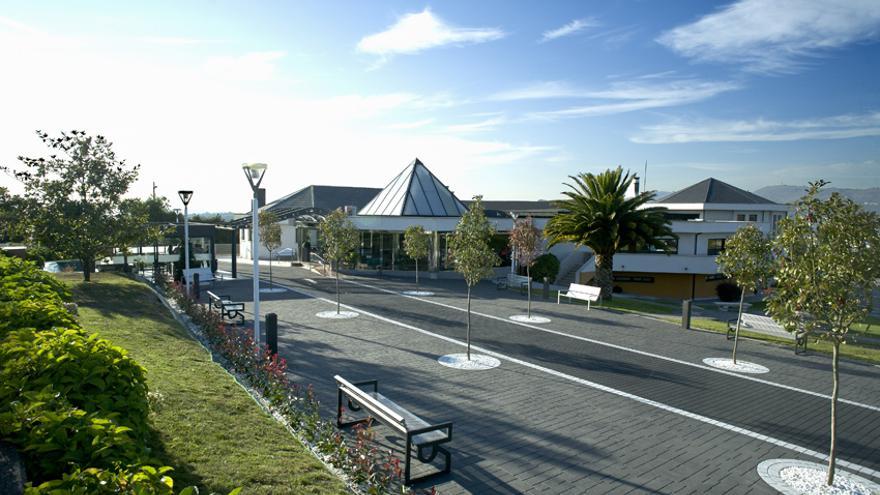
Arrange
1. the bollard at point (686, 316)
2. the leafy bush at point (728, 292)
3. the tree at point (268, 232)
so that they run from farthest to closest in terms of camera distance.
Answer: the leafy bush at point (728, 292) → the tree at point (268, 232) → the bollard at point (686, 316)

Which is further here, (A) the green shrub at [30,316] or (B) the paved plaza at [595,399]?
(B) the paved plaza at [595,399]

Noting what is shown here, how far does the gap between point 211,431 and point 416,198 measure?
Answer: 27.5 m

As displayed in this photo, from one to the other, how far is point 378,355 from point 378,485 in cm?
702

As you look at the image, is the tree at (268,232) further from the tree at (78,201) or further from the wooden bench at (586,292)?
the wooden bench at (586,292)

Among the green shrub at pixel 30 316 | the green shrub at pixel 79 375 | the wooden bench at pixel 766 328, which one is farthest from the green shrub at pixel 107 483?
the wooden bench at pixel 766 328

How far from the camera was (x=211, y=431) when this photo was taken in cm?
583

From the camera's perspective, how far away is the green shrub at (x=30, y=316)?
17.8 ft

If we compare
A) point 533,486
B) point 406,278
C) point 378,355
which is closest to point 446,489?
point 533,486

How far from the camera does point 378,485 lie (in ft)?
17.9

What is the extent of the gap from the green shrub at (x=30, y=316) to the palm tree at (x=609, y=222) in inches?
779

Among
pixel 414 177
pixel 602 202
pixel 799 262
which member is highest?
pixel 414 177

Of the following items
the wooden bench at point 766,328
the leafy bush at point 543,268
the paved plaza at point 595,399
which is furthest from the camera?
the leafy bush at point 543,268

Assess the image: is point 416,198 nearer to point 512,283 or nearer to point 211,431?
point 512,283

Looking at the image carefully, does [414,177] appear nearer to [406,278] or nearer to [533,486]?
[406,278]
